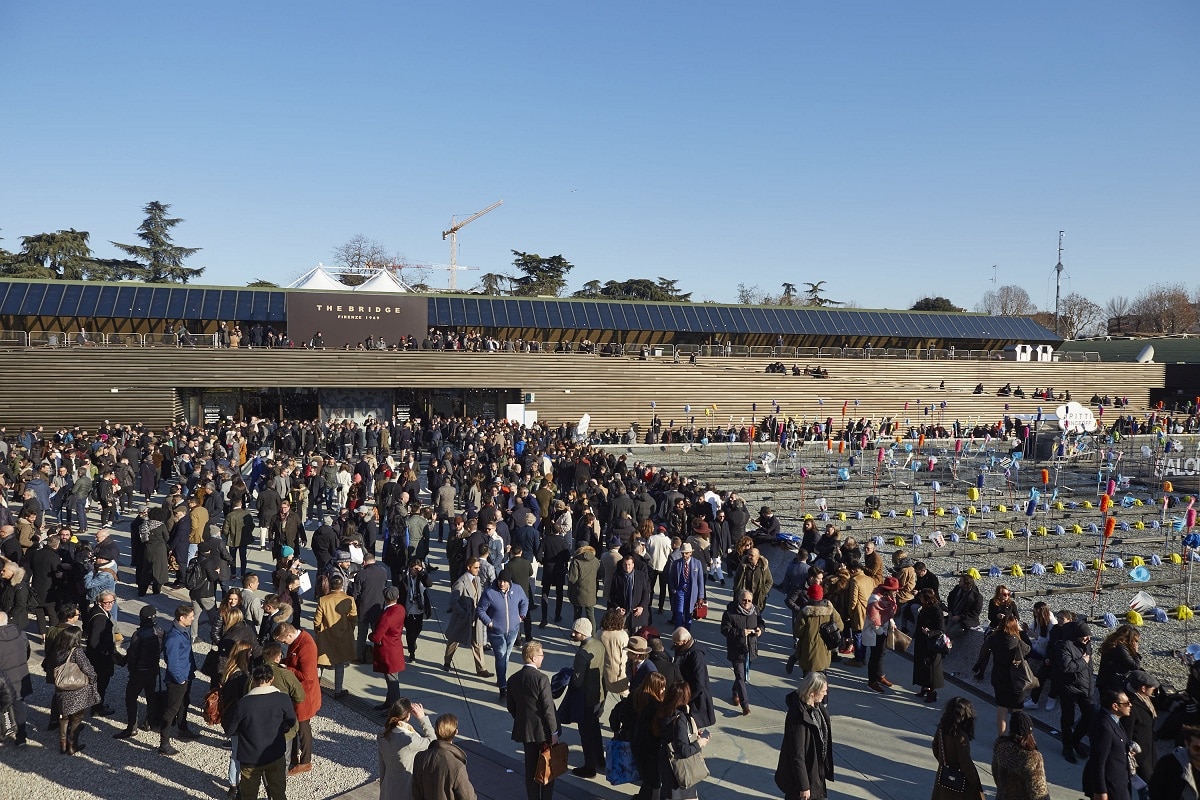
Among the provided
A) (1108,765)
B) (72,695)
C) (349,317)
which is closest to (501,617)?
(72,695)

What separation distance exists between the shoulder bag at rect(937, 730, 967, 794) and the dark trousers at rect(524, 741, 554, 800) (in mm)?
2689

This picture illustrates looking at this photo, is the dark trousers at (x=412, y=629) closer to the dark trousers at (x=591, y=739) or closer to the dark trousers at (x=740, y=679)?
the dark trousers at (x=591, y=739)

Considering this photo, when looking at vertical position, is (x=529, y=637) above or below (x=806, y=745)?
below

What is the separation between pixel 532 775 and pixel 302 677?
6.66 ft

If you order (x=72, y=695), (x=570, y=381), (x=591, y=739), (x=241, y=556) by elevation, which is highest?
(x=570, y=381)

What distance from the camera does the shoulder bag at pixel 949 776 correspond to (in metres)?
5.40

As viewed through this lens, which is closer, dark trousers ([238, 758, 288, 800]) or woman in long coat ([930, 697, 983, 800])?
woman in long coat ([930, 697, 983, 800])

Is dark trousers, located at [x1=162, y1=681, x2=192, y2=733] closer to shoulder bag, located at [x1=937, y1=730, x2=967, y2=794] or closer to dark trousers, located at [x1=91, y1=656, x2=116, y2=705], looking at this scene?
dark trousers, located at [x1=91, y1=656, x2=116, y2=705]

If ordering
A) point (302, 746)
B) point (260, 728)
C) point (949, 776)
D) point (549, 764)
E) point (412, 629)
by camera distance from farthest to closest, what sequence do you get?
1. point (412, 629)
2. point (302, 746)
3. point (549, 764)
4. point (260, 728)
5. point (949, 776)

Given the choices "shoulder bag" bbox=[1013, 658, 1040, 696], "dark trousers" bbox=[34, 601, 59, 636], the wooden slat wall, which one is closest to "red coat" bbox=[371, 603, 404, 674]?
"dark trousers" bbox=[34, 601, 59, 636]

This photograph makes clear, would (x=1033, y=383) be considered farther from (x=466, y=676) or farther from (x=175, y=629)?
(x=175, y=629)

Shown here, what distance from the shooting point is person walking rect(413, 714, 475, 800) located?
16.6 feet

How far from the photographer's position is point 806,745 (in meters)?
5.85

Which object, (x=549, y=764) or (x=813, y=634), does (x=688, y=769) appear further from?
(x=813, y=634)
